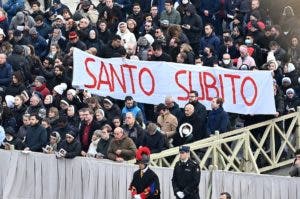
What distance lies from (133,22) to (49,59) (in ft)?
7.23

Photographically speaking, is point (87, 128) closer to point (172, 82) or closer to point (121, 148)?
point (121, 148)

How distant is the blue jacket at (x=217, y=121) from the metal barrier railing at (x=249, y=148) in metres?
0.24

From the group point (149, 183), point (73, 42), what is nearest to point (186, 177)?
point (149, 183)

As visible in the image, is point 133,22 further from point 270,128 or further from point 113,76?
point 270,128

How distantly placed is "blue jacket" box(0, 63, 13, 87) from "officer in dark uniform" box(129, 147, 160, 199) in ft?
19.6

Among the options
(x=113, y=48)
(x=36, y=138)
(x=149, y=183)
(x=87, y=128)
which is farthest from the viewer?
(x=113, y=48)

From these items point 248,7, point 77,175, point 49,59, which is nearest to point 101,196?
point 77,175

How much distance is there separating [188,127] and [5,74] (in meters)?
4.60

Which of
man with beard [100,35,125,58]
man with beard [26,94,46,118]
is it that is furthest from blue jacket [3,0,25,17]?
man with beard [26,94,46,118]

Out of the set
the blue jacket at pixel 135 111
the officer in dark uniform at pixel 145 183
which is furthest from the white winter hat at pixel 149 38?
the officer in dark uniform at pixel 145 183

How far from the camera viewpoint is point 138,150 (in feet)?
82.9

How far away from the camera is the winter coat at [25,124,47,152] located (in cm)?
2788

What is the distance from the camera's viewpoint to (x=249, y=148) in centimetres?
2825

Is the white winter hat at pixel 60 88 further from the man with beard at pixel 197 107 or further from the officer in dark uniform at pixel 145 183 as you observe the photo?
the officer in dark uniform at pixel 145 183
